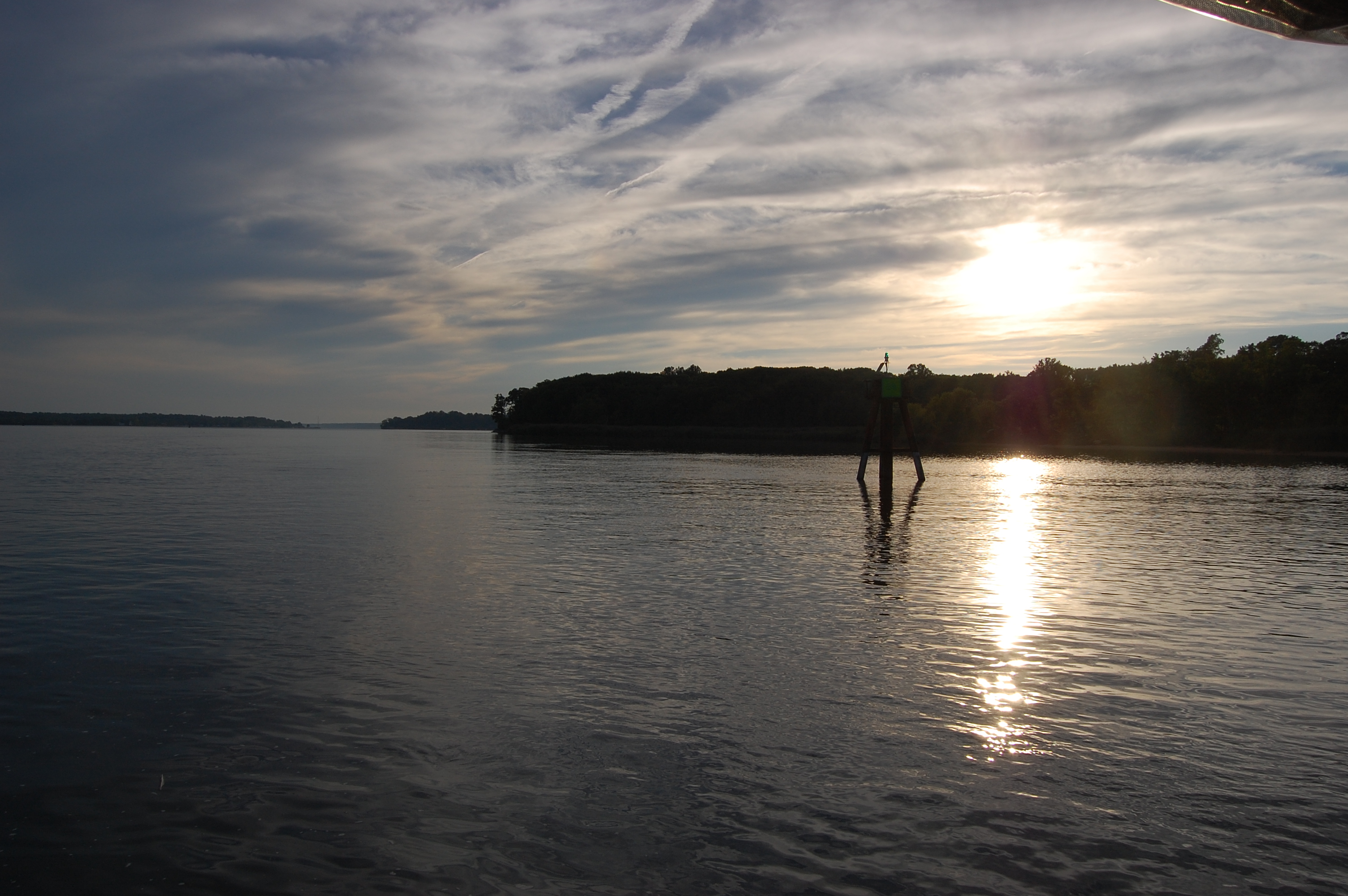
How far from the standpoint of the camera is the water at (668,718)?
6.26 meters

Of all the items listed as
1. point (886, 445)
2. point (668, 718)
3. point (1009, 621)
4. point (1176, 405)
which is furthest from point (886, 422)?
point (1176, 405)

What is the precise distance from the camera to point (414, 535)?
80.3 feet

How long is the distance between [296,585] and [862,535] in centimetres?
1579

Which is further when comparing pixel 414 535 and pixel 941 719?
pixel 414 535

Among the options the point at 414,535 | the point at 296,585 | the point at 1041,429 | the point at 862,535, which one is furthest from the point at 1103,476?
the point at 1041,429

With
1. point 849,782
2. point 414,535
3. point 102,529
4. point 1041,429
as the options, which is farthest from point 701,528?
point 1041,429

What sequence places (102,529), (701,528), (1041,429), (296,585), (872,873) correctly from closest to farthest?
(872,873) → (296,585) → (102,529) → (701,528) → (1041,429)

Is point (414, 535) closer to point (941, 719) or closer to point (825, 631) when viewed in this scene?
point (825, 631)

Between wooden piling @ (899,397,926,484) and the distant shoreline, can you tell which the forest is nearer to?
the distant shoreline

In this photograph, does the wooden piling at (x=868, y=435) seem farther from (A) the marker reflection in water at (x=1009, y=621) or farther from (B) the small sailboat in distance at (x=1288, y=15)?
(B) the small sailboat in distance at (x=1288, y=15)

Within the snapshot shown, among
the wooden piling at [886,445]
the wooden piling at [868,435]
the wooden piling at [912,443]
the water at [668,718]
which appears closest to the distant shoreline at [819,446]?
the wooden piling at [868,435]

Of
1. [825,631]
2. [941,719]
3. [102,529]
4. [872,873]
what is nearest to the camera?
[872,873]

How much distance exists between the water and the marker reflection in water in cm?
9

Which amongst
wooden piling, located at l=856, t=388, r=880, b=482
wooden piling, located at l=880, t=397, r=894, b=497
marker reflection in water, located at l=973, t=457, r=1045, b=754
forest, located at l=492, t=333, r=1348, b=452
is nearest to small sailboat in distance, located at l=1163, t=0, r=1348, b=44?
marker reflection in water, located at l=973, t=457, r=1045, b=754
